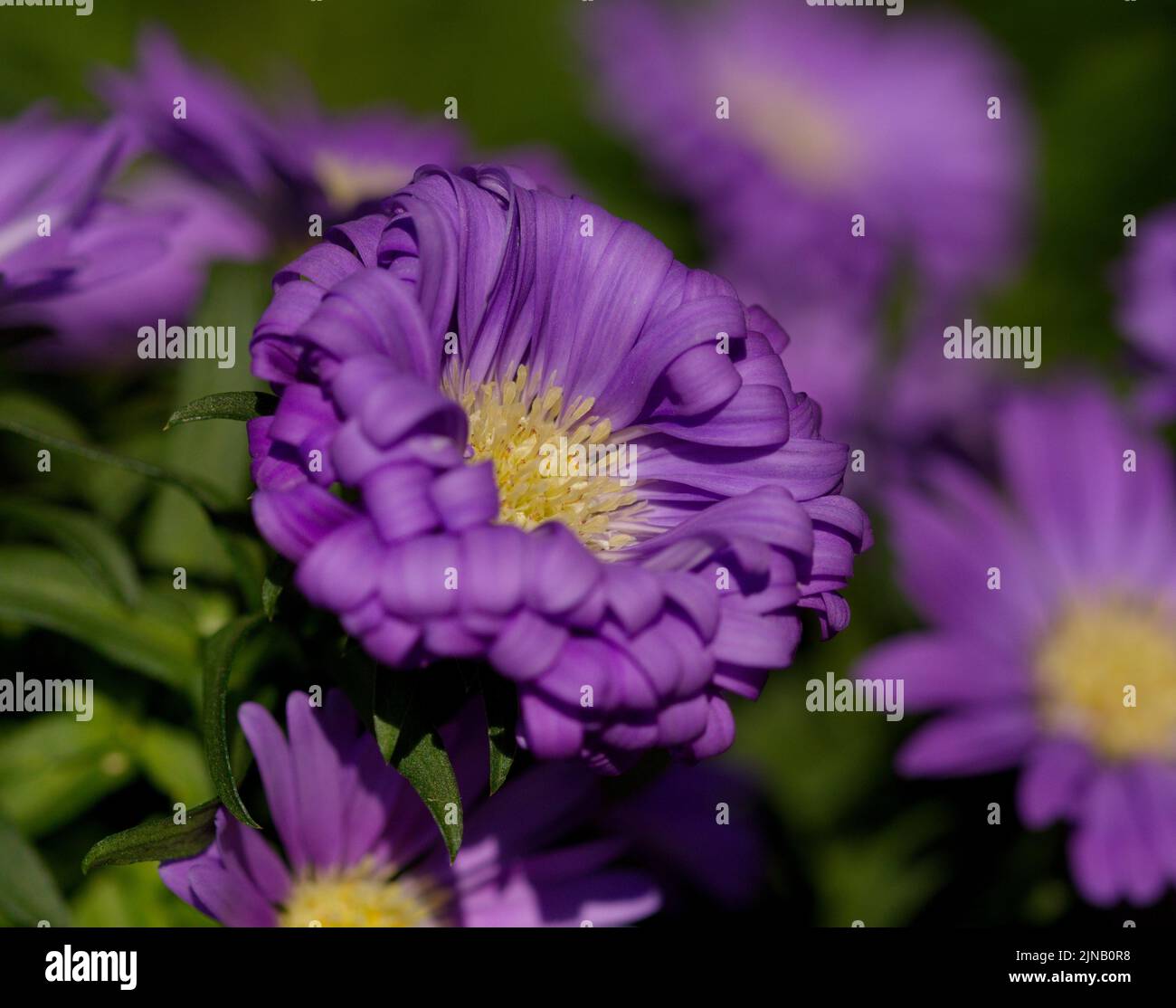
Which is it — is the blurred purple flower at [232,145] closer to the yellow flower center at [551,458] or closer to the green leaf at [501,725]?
the yellow flower center at [551,458]

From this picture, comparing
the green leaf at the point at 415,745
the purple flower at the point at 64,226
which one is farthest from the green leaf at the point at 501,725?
the purple flower at the point at 64,226

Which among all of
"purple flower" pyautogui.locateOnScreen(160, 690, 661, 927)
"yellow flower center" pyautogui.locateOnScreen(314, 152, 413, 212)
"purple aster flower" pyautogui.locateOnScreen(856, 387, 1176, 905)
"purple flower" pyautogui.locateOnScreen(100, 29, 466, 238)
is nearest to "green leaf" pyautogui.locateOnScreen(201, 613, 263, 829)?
"purple flower" pyautogui.locateOnScreen(160, 690, 661, 927)

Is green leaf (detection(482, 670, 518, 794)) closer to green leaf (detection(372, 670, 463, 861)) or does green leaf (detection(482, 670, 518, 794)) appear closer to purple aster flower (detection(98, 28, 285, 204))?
green leaf (detection(372, 670, 463, 861))

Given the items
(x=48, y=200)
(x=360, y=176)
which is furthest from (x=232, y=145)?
(x=360, y=176)

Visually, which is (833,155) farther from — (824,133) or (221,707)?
(221,707)

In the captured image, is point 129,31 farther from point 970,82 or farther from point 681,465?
point 681,465
